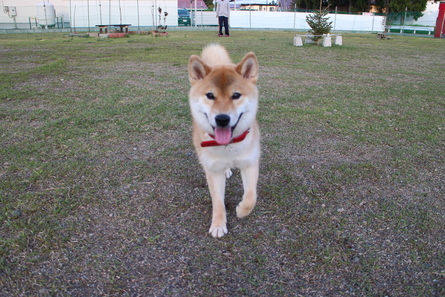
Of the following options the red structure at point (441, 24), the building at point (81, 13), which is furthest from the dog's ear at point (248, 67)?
the red structure at point (441, 24)

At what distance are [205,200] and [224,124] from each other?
0.83 metres

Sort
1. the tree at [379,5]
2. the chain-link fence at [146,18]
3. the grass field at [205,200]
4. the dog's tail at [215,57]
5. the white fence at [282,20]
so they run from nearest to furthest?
the grass field at [205,200], the dog's tail at [215,57], the chain-link fence at [146,18], the white fence at [282,20], the tree at [379,5]

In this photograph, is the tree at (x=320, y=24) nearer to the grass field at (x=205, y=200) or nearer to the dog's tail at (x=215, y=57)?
the grass field at (x=205, y=200)

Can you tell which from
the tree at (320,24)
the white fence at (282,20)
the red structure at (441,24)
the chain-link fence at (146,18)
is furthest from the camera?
the white fence at (282,20)

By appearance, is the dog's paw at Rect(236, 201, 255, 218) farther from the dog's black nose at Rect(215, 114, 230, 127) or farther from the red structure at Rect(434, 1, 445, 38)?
the red structure at Rect(434, 1, 445, 38)

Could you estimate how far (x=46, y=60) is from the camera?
8562mm

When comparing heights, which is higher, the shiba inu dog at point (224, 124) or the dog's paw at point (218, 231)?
the shiba inu dog at point (224, 124)

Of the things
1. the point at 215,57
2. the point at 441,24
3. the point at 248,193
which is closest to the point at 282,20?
the point at 441,24

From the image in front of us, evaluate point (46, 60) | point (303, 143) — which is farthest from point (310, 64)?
point (46, 60)

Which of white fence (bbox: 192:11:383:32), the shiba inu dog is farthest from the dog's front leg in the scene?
white fence (bbox: 192:11:383:32)

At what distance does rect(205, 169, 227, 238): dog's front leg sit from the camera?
2.38 m

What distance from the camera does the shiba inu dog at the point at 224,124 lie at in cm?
230

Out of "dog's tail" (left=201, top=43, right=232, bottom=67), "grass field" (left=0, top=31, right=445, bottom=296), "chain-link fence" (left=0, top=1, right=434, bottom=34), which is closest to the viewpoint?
"grass field" (left=0, top=31, right=445, bottom=296)

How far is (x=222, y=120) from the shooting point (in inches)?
87.7
